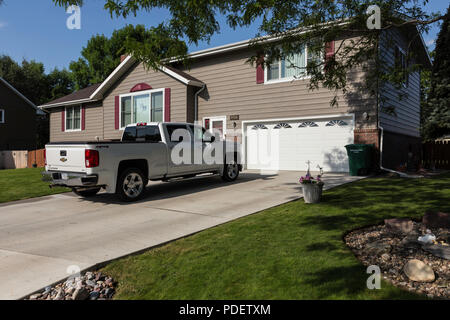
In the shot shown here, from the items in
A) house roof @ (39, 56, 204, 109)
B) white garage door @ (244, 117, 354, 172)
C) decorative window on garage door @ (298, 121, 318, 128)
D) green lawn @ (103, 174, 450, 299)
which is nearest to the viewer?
green lawn @ (103, 174, 450, 299)

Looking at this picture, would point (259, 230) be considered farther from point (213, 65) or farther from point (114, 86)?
point (114, 86)

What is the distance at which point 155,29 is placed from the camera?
7.07 metres

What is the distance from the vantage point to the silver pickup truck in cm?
785

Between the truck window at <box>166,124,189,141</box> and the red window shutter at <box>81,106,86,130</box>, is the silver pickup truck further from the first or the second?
the red window shutter at <box>81,106,86,130</box>

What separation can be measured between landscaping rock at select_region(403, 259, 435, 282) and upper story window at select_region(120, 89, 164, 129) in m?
16.0

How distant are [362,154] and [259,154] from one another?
513 cm

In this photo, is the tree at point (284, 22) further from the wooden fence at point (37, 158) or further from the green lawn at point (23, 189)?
the wooden fence at point (37, 158)

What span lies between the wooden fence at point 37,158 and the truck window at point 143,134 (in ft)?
49.4

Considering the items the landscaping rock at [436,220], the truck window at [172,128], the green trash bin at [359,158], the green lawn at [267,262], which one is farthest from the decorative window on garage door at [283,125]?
the landscaping rock at [436,220]

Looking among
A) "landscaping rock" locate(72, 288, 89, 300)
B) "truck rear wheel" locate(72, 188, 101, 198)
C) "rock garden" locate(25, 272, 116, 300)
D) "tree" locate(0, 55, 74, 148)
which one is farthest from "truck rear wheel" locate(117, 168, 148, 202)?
"tree" locate(0, 55, 74, 148)

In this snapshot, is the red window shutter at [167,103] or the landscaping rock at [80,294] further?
the red window shutter at [167,103]

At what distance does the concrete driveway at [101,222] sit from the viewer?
436cm

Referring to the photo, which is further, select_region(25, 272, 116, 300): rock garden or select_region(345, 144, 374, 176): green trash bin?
select_region(345, 144, 374, 176): green trash bin
